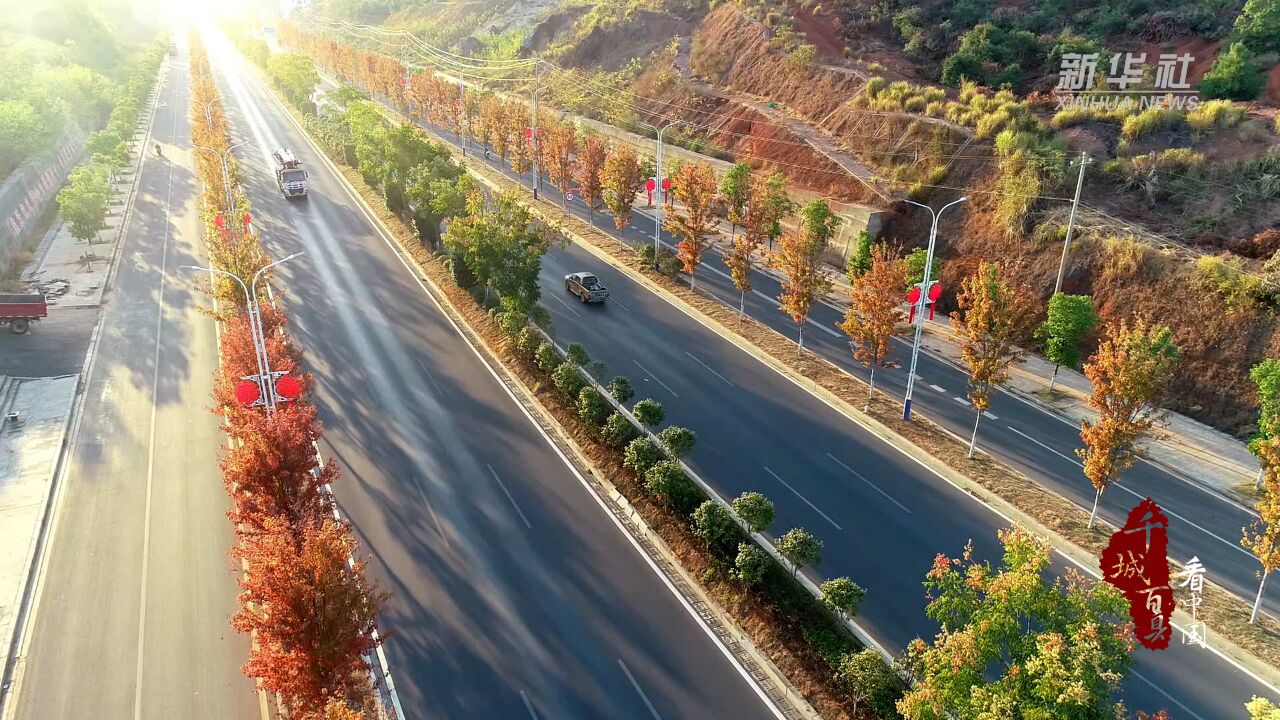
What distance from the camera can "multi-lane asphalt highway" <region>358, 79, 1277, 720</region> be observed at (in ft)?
66.1

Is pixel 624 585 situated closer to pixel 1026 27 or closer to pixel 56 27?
pixel 1026 27

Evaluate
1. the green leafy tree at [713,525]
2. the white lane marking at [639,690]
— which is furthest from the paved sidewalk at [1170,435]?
the white lane marking at [639,690]

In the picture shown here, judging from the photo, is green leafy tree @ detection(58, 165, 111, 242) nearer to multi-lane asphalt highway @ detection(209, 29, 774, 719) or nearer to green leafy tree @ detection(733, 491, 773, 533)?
multi-lane asphalt highway @ detection(209, 29, 774, 719)

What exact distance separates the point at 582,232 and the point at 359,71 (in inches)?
3977

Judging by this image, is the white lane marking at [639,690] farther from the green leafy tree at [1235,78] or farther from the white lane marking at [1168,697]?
the green leafy tree at [1235,78]

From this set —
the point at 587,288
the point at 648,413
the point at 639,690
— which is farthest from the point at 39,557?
the point at 587,288

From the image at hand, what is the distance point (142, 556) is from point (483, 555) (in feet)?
37.3

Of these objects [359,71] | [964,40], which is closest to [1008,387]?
[964,40]

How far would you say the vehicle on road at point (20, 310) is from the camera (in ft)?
124

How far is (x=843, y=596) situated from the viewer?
1986cm

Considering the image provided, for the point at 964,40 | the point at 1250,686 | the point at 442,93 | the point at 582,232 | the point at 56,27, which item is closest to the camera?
the point at 1250,686

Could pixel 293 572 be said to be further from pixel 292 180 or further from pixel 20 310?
pixel 292 180

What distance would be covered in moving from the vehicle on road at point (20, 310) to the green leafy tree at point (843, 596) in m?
42.5

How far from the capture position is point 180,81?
13938 cm
